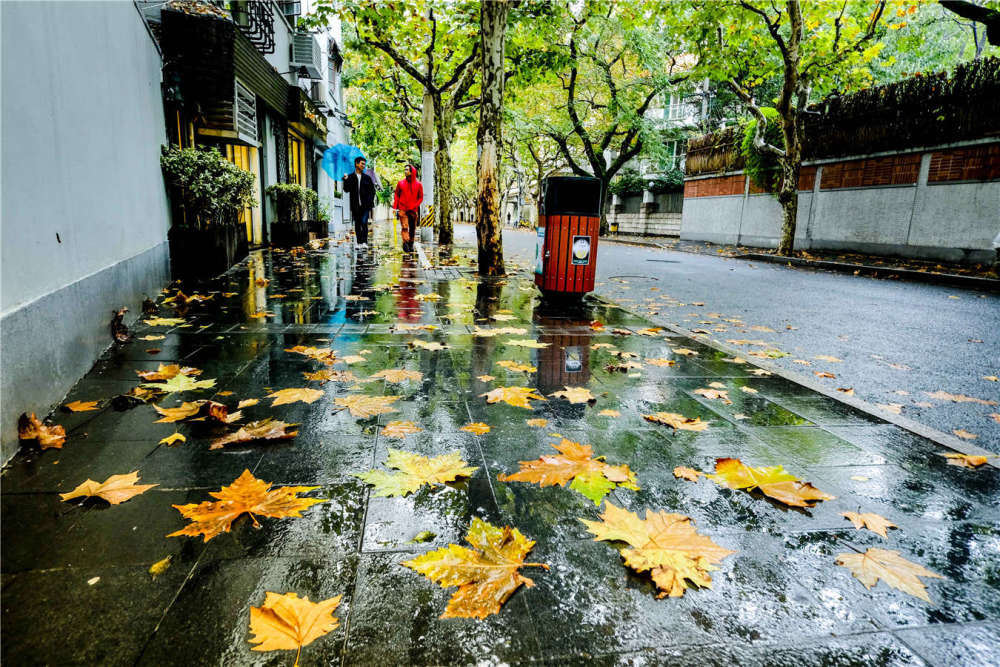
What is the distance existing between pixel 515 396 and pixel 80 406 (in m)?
2.38

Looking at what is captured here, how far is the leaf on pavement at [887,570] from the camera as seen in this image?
177 centimetres

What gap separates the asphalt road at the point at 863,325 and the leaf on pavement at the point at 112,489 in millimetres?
4105

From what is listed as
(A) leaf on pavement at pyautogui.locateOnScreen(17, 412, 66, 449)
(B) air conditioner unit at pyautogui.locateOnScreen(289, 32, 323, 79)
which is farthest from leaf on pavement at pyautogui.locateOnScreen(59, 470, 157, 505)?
(B) air conditioner unit at pyautogui.locateOnScreen(289, 32, 323, 79)

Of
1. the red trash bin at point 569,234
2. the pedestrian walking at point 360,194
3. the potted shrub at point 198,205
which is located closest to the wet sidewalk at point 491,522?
the red trash bin at point 569,234

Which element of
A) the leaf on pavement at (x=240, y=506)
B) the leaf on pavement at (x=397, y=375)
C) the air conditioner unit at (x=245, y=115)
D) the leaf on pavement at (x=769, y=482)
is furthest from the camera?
the air conditioner unit at (x=245, y=115)

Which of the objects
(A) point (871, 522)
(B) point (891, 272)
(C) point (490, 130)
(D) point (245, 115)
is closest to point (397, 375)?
(A) point (871, 522)

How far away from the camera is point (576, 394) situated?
11.4 feet

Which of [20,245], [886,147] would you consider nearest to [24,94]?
[20,245]

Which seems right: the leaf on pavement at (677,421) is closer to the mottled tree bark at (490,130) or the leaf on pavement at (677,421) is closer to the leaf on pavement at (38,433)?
the leaf on pavement at (38,433)

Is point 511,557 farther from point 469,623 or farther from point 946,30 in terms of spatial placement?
point 946,30

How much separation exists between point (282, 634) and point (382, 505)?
0.67m

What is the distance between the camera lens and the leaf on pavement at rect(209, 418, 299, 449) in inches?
105

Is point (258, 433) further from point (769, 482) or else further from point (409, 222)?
point (409, 222)

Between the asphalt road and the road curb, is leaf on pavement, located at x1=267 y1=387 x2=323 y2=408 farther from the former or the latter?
the road curb
